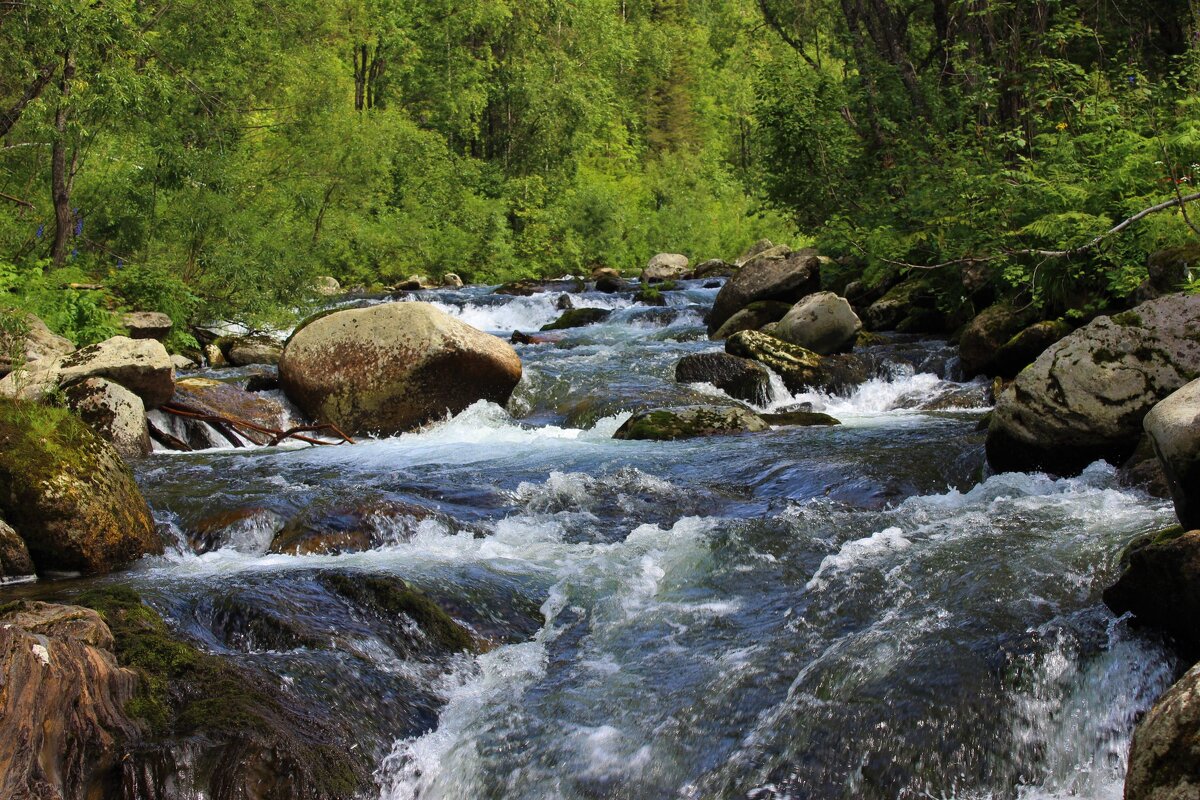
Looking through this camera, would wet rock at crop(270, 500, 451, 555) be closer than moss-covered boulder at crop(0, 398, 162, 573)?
No

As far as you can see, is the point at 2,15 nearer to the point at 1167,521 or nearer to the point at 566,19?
the point at 1167,521

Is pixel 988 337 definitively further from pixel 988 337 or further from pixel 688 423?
pixel 688 423

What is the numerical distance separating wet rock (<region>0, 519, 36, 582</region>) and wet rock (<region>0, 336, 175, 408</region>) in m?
4.15

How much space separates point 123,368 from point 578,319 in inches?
412

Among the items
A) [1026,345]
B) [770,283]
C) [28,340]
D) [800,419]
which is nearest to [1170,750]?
[800,419]

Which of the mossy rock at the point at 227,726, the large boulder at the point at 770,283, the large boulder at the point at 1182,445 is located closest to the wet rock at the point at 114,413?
the mossy rock at the point at 227,726

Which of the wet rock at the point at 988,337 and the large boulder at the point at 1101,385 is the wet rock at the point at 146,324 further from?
the large boulder at the point at 1101,385

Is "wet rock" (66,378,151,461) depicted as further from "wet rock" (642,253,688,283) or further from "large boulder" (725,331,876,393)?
"wet rock" (642,253,688,283)

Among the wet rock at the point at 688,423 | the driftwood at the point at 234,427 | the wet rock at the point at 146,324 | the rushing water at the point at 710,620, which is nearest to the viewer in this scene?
the rushing water at the point at 710,620

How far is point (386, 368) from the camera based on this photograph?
36.0 ft

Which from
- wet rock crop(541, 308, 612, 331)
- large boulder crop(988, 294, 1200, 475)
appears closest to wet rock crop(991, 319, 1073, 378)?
large boulder crop(988, 294, 1200, 475)

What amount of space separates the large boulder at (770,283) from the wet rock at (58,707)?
45.5 ft

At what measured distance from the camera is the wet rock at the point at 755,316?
15875 mm

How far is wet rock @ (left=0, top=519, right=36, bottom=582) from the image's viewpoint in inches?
204
